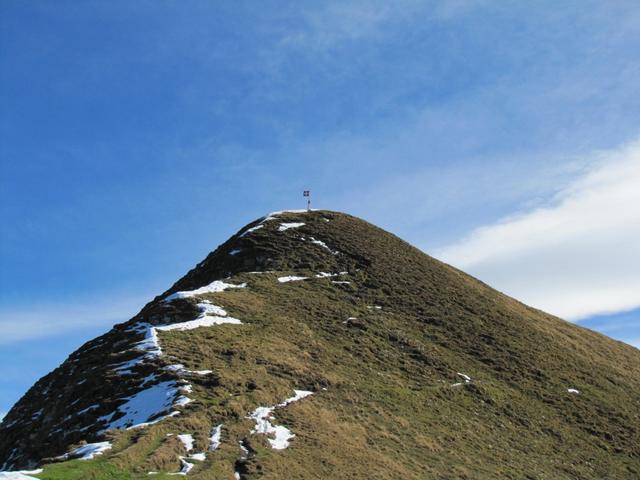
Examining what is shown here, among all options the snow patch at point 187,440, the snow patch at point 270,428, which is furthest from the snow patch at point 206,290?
the snow patch at point 187,440

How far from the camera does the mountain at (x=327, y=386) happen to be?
2972 cm

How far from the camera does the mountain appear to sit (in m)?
29.7

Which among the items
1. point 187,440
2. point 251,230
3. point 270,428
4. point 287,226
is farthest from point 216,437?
point 287,226

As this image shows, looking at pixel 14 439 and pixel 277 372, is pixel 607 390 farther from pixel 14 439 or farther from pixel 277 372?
pixel 14 439

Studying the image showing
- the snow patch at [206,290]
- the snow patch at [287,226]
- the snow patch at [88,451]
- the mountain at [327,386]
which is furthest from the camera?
the snow patch at [287,226]

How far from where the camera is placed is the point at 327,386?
4031 centimetres

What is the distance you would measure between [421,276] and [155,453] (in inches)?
1914

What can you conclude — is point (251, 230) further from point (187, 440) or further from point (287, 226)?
point (187, 440)

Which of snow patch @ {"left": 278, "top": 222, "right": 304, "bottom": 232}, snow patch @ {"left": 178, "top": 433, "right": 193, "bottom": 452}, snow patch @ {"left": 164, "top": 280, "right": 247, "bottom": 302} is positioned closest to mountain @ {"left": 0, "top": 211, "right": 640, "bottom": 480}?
snow patch @ {"left": 178, "top": 433, "right": 193, "bottom": 452}

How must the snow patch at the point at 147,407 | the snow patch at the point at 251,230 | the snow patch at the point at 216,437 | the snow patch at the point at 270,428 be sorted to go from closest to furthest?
the snow patch at the point at 216,437, the snow patch at the point at 270,428, the snow patch at the point at 147,407, the snow patch at the point at 251,230

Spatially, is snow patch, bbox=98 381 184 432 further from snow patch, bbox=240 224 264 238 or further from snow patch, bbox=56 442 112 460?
snow patch, bbox=240 224 264 238

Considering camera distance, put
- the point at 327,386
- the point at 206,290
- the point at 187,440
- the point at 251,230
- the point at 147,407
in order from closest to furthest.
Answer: the point at 187,440, the point at 147,407, the point at 327,386, the point at 206,290, the point at 251,230

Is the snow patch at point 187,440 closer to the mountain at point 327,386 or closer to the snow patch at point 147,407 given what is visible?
the mountain at point 327,386

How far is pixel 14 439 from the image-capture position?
41.5 m
